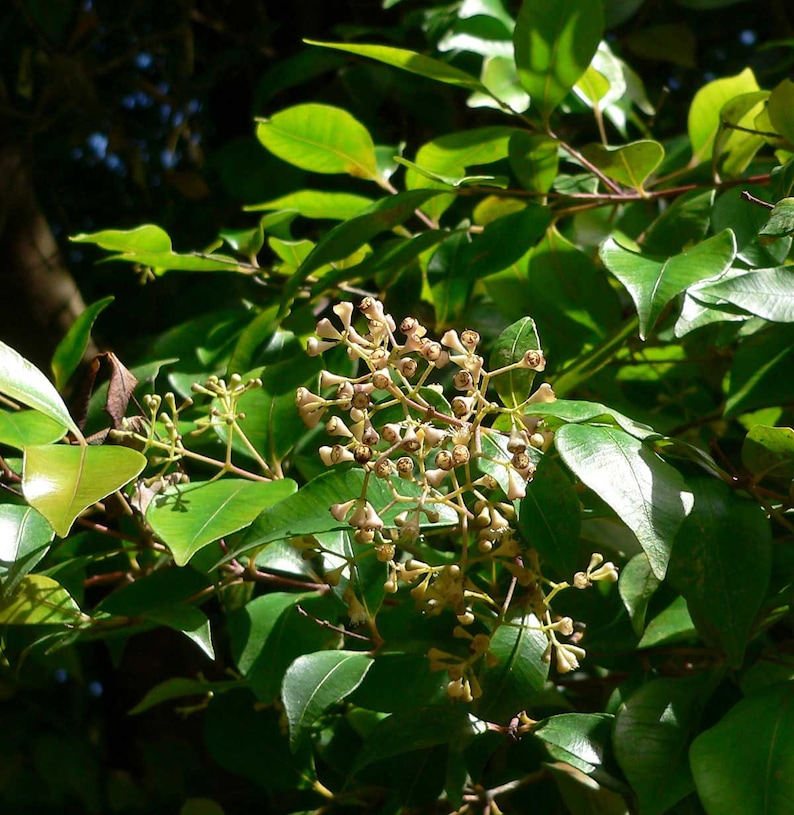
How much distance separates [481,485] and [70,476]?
261 millimetres

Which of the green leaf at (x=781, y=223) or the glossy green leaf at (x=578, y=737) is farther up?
the green leaf at (x=781, y=223)

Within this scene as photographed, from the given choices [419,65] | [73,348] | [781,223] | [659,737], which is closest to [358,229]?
[419,65]

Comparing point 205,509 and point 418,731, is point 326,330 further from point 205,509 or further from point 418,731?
point 418,731

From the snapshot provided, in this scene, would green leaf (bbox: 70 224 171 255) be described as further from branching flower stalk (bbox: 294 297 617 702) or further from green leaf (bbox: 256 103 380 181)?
branching flower stalk (bbox: 294 297 617 702)

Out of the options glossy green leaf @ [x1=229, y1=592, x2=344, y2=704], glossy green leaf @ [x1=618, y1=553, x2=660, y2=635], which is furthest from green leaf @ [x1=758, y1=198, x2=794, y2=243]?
glossy green leaf @ [x1=229, y1=592, x2=344, y2=704]

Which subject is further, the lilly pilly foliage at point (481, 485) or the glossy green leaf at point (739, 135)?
the glossy green leaf at point (739, 135)

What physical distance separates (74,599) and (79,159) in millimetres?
1173

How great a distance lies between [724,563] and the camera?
0.61 meters

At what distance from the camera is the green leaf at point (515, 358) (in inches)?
26.0

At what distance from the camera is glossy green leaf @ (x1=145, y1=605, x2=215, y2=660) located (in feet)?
2.30

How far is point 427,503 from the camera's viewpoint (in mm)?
626

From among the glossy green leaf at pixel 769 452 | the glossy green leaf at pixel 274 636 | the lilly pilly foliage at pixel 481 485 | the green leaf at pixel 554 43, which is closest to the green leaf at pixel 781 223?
the lilly pilly foliage at pixel 481 485

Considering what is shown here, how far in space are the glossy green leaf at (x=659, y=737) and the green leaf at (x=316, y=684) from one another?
0.19 meters

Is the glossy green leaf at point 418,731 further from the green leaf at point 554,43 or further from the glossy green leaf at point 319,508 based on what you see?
the green leaf at point 554,43
